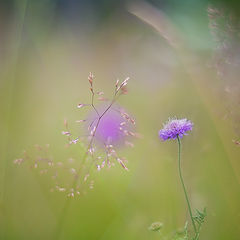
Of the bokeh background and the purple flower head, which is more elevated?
the bokeh background

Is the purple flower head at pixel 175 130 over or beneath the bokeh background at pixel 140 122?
beneath

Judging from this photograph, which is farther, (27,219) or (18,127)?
(18,127)

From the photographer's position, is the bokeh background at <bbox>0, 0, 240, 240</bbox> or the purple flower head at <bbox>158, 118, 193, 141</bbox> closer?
the purple flower head at <bbox>158, 118, 193, 141</bbox>

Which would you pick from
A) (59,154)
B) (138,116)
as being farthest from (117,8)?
(59,154)

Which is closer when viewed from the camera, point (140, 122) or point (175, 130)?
point (175, 130)

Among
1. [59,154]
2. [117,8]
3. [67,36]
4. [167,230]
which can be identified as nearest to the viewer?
[167,230]

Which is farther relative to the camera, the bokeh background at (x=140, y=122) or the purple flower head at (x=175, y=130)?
the bokeh background at (x=140, y=122)

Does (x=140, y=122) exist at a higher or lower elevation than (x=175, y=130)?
higher

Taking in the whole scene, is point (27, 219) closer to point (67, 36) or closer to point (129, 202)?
point (129, 202)
